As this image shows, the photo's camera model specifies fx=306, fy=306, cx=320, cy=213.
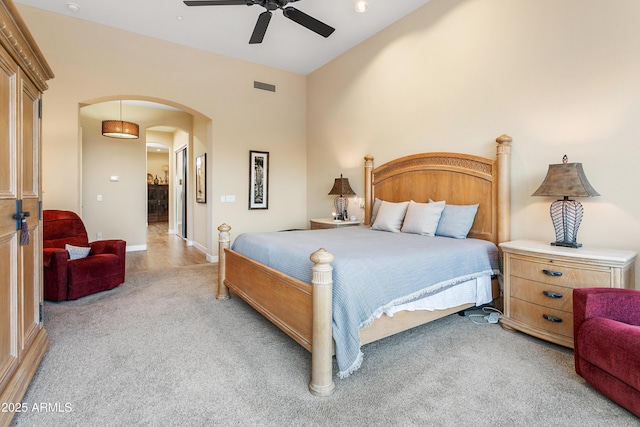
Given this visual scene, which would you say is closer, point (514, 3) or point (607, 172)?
point (607, 172)

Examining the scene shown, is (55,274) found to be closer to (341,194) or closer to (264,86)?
(341,194)

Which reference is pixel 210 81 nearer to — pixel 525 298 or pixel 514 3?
pixel 514 3

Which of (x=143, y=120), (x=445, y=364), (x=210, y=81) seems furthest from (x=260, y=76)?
(x=445, y=364)

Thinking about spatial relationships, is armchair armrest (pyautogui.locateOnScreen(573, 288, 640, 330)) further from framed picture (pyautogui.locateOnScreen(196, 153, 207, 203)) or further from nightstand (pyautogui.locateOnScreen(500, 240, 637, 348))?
framed picture (pyautogui.locateOnScreen(196, 153, 207, 203))

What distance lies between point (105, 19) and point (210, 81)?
1.55m

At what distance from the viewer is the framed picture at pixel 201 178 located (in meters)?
6.03

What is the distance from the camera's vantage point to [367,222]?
4.71m

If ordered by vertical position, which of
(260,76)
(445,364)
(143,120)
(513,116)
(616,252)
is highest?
(260,76)

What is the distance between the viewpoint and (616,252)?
2297 millimetres

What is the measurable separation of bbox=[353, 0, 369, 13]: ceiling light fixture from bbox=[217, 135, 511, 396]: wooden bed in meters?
1.93

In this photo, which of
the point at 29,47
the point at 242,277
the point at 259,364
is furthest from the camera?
the point at 242,277

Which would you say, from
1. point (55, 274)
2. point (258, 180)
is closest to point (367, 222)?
point (258, 180)

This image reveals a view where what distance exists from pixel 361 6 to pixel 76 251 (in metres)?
4.57

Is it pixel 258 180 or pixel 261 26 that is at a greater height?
pixel 261 26
